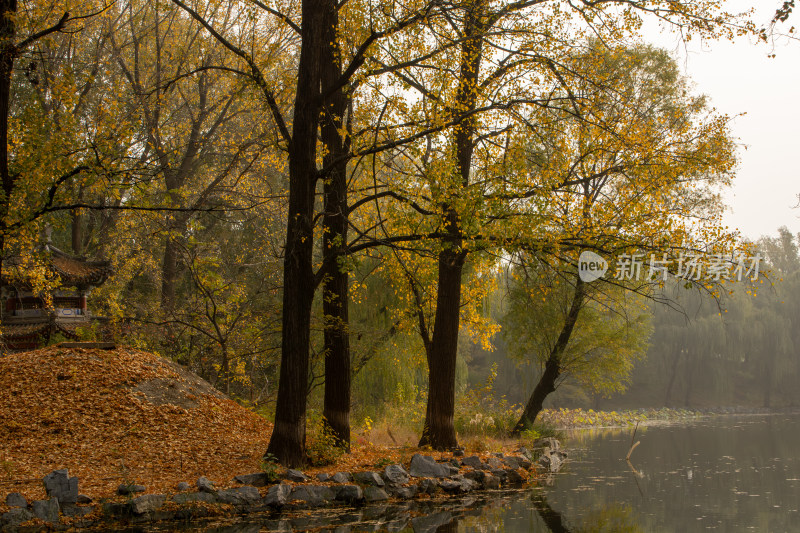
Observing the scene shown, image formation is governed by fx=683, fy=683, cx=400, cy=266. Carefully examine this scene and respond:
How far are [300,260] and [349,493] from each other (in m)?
3.15

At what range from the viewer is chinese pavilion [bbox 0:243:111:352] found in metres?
17.2

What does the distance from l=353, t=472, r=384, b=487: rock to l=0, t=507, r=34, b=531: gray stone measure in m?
3.94

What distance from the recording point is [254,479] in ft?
28.3

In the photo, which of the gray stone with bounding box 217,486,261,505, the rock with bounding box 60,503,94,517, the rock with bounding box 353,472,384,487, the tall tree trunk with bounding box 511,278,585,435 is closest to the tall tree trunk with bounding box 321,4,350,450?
the rock with bounding box 353,472,384,487

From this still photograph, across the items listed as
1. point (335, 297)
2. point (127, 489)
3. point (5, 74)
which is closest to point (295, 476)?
point (127, 489)

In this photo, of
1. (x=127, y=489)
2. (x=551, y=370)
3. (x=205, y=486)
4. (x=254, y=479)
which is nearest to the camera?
(x=127, y=489)

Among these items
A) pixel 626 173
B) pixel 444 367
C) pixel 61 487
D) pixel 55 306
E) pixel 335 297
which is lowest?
pixel 61 487

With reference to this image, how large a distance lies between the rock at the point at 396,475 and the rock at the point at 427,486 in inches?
7.4

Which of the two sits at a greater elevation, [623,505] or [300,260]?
[300,260]

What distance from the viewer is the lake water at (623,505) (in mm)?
7676

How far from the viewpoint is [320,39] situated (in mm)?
9367

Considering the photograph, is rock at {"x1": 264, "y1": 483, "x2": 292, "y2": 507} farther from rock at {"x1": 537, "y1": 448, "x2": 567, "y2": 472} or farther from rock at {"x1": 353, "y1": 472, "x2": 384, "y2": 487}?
rock at {"x1": 537, "y1": 448, "x2": 567, "y2": 472}

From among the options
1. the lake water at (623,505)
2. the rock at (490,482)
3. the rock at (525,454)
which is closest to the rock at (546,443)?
the lake water at (623,505)

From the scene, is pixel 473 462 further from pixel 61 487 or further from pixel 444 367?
pixel 61 487
